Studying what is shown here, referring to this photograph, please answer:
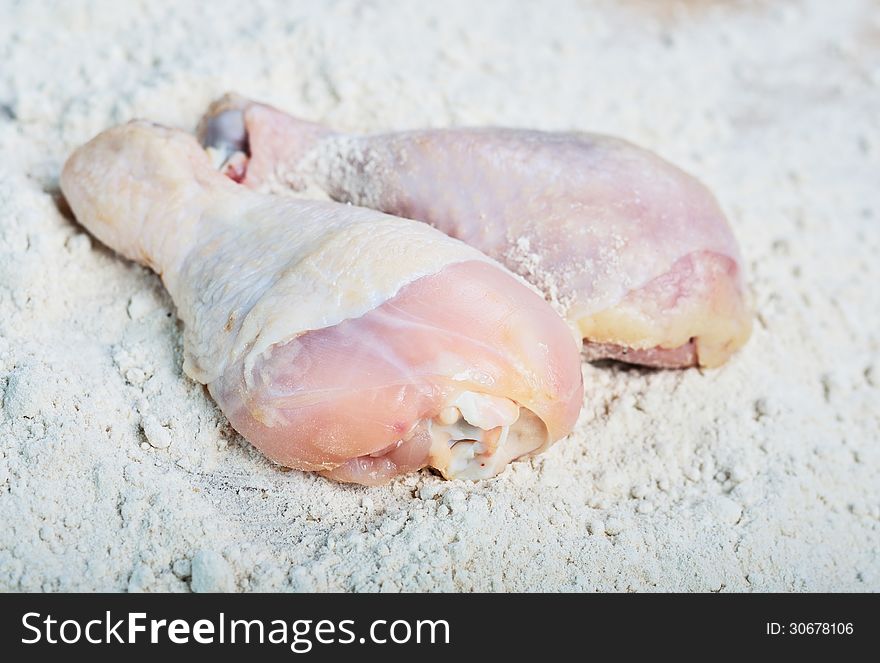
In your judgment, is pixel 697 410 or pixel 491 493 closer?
pixel 491 493

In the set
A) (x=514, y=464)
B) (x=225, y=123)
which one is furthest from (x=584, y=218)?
(x=225, y=123)

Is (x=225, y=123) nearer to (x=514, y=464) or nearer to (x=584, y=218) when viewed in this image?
(x=584, y=218)

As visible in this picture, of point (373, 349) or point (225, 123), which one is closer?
point (373, 349)

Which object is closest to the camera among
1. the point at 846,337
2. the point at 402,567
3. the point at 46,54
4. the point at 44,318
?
the point at 402,567

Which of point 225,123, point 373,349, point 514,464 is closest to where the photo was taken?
point 373,349

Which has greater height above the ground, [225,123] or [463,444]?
[225,123]

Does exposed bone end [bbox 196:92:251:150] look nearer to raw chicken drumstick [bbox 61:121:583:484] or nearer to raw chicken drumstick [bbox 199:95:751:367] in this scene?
raw chicken drumstick [bbox 199:95:751:367]

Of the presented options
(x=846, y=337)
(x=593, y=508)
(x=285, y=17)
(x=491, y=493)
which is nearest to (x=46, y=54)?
(x=285, y=17)
